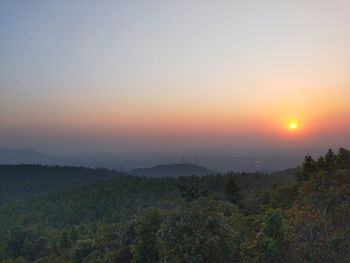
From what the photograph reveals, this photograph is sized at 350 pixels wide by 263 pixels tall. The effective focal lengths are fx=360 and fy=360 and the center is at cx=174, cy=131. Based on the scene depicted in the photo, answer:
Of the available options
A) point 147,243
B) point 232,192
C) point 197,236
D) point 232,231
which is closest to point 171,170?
point 232,192

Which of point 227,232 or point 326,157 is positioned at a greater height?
point 326,157

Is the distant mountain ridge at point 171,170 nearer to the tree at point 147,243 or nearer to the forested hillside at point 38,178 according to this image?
the forested hillside at point 38,178

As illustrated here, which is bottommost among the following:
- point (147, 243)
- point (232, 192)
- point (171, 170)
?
point (147, 243)

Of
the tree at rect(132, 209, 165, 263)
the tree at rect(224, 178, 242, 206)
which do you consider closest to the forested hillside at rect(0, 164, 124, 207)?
the tree at rect(224, 178, 242, 206)

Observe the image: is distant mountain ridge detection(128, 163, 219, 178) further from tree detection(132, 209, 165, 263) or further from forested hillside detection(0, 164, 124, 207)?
tree detection(132, 209, 165, 263)

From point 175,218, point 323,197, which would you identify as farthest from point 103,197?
point 175,218

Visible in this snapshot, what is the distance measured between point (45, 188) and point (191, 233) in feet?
391

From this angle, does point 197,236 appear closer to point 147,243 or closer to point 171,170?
point 147,243

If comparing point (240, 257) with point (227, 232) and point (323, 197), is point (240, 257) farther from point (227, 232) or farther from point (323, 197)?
point (323, 197)

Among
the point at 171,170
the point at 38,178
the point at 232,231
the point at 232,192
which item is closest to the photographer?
the point at 232,231

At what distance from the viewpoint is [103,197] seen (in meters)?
77.8

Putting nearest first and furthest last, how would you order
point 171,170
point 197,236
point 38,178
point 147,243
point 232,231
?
point 197,236, point 232,231, point 147,243, point 38,178, point 171,170

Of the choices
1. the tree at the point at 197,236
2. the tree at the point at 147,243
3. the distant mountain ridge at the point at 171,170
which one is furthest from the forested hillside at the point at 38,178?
the tree at the point at 197,236

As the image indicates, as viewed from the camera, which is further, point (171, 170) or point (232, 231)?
point (171, 170)
